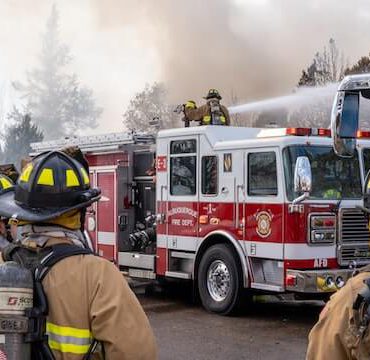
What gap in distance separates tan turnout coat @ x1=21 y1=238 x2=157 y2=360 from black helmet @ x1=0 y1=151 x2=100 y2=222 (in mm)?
194

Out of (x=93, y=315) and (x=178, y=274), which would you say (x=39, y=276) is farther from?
(x=178, y=274)

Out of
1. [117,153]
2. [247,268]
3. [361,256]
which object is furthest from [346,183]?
[117,153]

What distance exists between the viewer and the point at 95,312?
193 cm

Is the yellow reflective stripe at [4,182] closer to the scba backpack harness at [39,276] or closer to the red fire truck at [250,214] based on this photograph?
the scba backpack harness at [39,276]

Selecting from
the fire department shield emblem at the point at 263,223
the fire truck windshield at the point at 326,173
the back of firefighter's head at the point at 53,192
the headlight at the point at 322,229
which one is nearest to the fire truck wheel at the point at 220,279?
the fire department shield emblem at the point at 263,223

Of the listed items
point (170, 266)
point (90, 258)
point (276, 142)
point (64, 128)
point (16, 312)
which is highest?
point (64, 128)

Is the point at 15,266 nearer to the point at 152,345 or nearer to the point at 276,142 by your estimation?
the point at 152,345

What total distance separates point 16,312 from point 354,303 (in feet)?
2.97

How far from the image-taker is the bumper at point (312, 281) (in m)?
7.41

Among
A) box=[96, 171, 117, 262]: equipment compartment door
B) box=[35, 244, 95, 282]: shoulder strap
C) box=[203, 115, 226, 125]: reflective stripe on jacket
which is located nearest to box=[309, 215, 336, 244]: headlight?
box=[203, 115, 226, 125]: reflective stripe on jacket

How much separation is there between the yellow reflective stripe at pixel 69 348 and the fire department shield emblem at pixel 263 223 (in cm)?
591

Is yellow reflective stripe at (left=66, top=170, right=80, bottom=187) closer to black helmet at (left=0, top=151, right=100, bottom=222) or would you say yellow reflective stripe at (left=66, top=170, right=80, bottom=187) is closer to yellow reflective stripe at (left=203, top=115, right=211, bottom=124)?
black helmet at (left=0, top=151, right=100, bottom=222)

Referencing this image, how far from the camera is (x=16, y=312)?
1924mm

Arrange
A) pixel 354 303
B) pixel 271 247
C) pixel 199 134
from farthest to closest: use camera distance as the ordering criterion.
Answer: pixel 199 134 < pixel 271 247 < pixel 354 303
